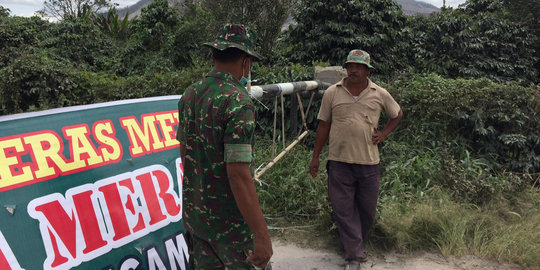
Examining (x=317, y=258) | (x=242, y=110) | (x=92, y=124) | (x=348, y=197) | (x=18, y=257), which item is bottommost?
(x=317, y=258)

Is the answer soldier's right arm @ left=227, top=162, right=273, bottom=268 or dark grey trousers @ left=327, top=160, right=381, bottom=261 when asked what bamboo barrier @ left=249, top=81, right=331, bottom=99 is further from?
soldier's right arm @ left=227, top=162, right=273, bottom=268

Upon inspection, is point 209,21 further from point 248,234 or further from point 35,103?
point 248,234

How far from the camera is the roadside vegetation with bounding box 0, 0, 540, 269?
3.25 meters

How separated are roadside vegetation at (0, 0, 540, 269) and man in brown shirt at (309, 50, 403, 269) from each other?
12.5 inches

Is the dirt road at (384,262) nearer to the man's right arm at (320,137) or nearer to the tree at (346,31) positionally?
the man's right arm at (320,137)

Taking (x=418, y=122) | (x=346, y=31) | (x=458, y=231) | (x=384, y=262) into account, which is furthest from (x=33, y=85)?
(x=346, y=31)

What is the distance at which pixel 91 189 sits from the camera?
210 centimetres

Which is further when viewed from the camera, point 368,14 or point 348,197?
point 368,14

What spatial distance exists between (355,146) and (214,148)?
1.61m

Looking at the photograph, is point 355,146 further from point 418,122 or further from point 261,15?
point 261,15

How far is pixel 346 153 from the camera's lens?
116 inches

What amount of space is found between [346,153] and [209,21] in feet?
38.2

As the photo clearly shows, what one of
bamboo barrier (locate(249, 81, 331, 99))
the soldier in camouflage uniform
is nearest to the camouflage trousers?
the soldier in camouflage uniform

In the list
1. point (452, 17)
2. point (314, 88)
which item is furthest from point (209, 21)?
point (314, 88)
